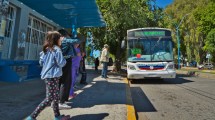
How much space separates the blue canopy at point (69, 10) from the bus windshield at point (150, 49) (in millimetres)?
3718

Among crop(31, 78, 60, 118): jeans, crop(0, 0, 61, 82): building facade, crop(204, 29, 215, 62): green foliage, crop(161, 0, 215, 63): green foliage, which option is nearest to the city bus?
crop(0, 0, 61, 82): building facade

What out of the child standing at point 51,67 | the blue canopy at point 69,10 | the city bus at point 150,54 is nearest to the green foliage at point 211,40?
the city bus at point 150,54

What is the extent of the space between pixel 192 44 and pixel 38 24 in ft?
132

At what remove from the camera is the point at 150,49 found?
46.3 feet

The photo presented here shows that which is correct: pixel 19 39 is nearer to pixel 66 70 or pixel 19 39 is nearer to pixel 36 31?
pixel 36 31

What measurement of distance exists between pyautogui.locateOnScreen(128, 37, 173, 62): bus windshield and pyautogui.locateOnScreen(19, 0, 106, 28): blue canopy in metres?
3.72

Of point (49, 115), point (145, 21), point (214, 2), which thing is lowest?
point (49, 115)

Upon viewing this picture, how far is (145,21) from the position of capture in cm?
2128

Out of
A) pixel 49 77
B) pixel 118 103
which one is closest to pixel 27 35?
pixel 118 103

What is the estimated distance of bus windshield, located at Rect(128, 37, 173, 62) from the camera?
13.9 meters

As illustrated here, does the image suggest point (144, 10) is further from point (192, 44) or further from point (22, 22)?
point (192, 44)

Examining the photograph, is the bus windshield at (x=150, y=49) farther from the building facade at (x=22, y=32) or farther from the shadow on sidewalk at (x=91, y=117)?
the shadow on sidewalk at (x=91, y=117)

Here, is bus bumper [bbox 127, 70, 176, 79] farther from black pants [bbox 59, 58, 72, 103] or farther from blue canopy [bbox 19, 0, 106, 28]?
black pants [bbox 59, 58, 72, 103]

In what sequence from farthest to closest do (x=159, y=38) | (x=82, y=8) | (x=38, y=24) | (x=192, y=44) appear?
1. (x=192, y=44)
2. (x=38, y=24)
3. (x=159, y=38)
4. (x=82, y=8)
